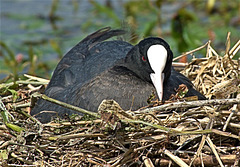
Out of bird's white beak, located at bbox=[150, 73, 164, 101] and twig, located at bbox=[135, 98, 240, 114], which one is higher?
bird's white beak, located at bbox=[150, 73, 164, 101]

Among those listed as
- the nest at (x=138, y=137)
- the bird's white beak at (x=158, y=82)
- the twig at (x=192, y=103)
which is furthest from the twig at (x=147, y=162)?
the bird's white beak at (x=158, y=82)

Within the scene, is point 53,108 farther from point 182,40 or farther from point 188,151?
point 182,40

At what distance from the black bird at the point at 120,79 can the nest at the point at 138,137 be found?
0.83 feet

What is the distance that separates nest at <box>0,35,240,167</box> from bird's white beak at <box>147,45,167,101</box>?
20cm

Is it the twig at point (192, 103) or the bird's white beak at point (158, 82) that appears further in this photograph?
the bird's white beak at point (158, 82)

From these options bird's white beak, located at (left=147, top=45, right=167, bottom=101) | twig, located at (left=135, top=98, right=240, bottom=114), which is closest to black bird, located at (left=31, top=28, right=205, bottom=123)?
bird's white beak, located at (left=147, top=45, right=167, bottom=101)

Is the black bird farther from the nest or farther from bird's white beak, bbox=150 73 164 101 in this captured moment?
the nest

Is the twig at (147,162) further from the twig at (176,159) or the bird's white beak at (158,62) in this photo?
the bird's white beak at (158,62)

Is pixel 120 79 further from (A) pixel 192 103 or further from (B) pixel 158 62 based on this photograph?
(A) pixel 192 103

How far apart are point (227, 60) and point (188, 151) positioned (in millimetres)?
1103

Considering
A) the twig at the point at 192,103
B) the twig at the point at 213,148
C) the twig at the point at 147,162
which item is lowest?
the twig at the point at 147,162

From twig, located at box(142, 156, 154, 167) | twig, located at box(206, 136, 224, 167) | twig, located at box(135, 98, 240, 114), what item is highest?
twig, located at box(135, 98, 240, 114)

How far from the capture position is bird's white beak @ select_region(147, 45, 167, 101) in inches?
113

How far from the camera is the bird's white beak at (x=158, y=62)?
2.87 meters
